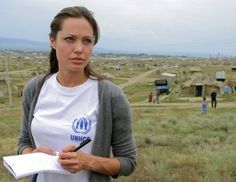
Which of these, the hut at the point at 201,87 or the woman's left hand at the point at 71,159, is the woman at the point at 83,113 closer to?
the woman's left hand at the point at 71,159

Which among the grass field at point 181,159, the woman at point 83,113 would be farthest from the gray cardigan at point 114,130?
the grass field at point 181,159

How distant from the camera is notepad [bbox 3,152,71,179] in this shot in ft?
7.59

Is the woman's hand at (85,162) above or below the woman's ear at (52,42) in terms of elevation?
below

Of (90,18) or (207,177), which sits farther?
(207,177)

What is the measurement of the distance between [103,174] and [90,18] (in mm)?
849

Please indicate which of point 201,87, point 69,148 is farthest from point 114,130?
point 201,87

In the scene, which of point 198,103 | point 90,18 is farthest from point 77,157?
point 198,103

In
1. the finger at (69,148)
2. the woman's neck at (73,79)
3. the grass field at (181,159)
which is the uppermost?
the woman's neck at (73,79)

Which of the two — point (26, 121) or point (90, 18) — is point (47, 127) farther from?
point (90, 18)

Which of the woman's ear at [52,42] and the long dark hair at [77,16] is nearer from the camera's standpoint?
the long dark hair at [77,16]

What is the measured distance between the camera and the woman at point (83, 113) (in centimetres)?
246

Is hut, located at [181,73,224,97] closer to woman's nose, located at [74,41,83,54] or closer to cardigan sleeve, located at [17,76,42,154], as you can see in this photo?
cardigan sleeve, located at [17,76,42,154]

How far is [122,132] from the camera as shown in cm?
252

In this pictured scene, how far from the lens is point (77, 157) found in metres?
2.32
